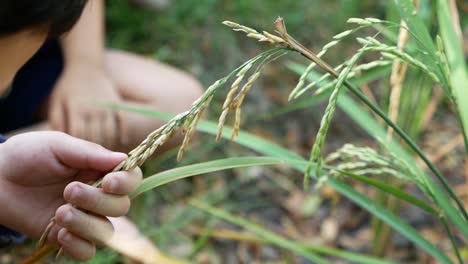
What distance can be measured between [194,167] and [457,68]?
1.19ft

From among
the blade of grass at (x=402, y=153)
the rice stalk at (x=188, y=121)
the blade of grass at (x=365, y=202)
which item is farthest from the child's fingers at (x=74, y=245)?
the blade of grass at (x=402, y=153)

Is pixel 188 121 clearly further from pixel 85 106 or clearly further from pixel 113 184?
pixel 85 106

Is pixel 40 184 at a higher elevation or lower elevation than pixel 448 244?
higher

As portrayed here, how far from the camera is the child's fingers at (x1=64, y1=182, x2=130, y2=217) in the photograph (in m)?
0.73

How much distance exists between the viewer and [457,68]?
0.89 meters

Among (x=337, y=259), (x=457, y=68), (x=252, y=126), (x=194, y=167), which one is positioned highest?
(x=457, y=68)

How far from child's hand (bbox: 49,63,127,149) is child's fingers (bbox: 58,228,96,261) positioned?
0.82 meters

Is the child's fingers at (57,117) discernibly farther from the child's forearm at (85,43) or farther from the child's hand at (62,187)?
the child's hand at (62,187)

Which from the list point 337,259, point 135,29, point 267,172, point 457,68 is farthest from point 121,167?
point 135,29

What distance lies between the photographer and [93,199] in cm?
74

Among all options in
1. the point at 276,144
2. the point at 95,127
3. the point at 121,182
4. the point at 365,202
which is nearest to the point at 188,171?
the point at 121,182

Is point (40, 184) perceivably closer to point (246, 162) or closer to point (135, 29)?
point (246, 162)

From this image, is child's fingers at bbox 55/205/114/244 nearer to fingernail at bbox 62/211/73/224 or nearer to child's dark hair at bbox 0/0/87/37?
fingernail at bbox 62/211/73/224

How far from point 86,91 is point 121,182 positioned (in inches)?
36.4
